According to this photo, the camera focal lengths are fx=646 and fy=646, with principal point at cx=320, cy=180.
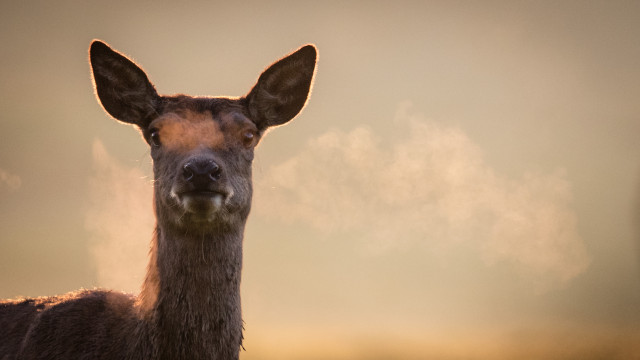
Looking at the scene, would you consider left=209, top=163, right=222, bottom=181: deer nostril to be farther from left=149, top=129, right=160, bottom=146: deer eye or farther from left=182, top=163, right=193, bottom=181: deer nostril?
left=149, top=129, right=160, bottom=146: deer eye

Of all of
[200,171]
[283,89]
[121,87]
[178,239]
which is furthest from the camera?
[283,89]

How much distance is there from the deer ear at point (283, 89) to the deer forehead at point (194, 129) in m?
0.58

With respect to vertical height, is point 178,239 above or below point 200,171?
below

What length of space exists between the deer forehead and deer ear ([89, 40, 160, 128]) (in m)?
0.48

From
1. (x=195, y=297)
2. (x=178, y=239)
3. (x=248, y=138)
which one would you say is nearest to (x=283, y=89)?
(x=248, y=138)

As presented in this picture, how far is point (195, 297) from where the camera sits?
625cm

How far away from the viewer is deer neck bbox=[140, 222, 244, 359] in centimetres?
614

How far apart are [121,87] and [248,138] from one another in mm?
1704

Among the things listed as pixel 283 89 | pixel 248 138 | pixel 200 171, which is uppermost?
pixel 283 89

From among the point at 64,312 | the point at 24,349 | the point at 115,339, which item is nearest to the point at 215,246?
the point at 115,339

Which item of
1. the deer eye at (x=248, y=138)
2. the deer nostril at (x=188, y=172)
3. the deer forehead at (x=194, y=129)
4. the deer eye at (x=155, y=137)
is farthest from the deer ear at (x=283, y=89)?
the deer nostril at (x=188, y=172)

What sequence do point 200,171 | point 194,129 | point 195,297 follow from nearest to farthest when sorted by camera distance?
point 200,171 < point 195,297 < point 194,129

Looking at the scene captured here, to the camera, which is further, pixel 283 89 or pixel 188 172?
pixel 283 89

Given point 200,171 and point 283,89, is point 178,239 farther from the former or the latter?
point 283,89
